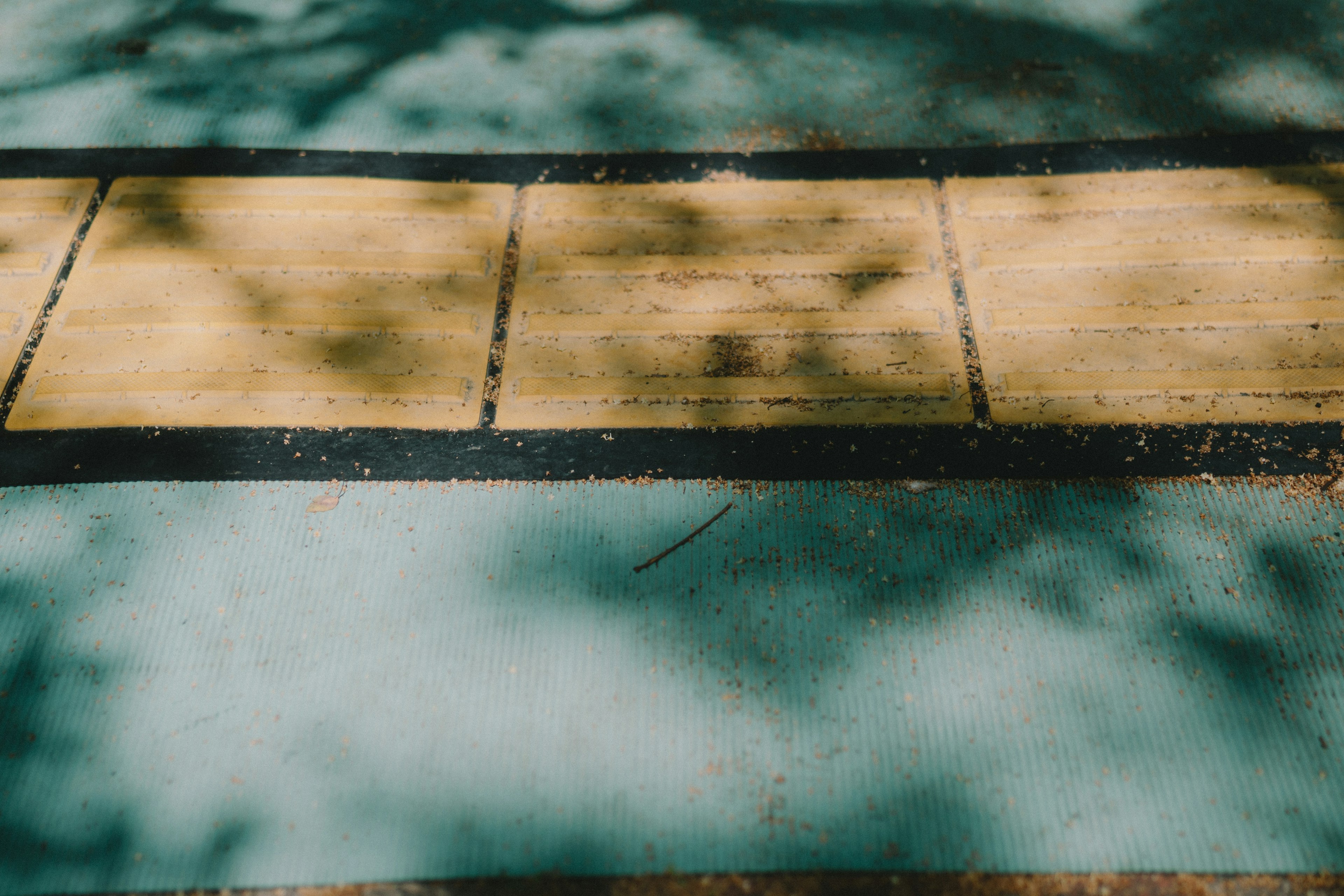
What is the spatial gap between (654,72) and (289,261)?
1862 millimetres

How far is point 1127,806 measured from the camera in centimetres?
209

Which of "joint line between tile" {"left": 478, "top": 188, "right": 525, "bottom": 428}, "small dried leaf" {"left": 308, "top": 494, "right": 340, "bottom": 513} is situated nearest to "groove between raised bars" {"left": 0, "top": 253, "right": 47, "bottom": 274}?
"small dried leaf" {"left": 308, "top": 494, "right": 340, "bottom": 513}

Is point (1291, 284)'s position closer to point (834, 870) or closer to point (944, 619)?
point (944, 619)

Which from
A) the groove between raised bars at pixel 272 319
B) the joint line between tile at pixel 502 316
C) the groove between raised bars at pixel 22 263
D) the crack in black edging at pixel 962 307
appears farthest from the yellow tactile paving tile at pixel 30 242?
the crack in black edging at pixel 962 307

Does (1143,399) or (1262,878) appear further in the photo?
(1143,399)

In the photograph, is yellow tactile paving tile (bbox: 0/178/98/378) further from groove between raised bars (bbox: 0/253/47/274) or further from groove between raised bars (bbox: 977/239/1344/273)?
groove between raised bars (bbox: 977/239/1344/273)

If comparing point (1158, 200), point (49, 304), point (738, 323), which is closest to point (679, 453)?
point (738, 323)

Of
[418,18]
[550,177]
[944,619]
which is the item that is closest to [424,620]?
[944,619]

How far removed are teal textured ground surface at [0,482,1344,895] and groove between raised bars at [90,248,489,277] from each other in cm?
97

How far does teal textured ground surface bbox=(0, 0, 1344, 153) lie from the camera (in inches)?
136

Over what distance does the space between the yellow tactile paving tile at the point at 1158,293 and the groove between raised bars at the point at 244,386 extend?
6.70ft

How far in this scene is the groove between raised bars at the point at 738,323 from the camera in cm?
293

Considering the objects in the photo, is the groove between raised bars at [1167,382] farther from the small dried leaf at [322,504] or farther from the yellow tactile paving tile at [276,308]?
the small dried leaf at [322,504]

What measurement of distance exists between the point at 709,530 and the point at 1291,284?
2459mm
